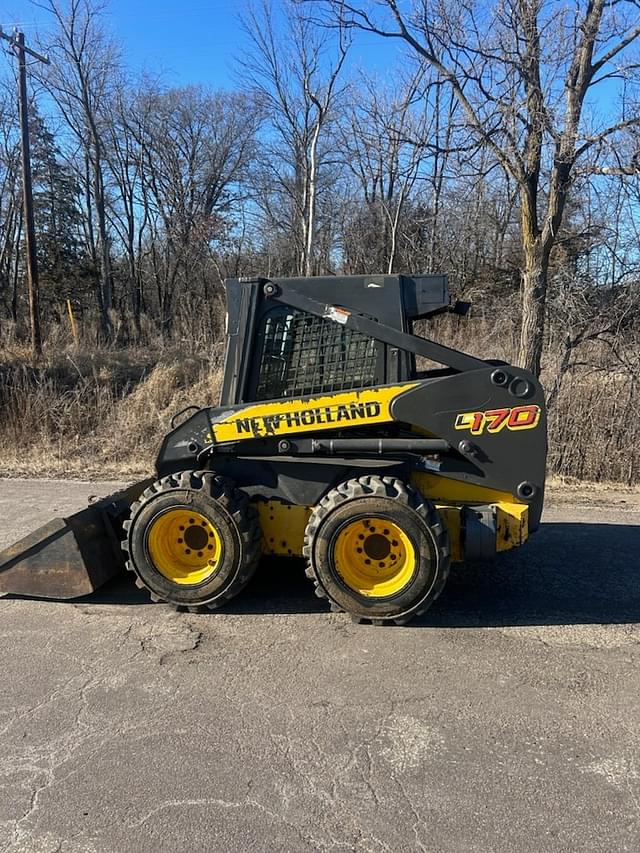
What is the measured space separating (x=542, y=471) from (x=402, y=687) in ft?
5.57

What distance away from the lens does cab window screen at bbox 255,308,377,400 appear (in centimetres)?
417

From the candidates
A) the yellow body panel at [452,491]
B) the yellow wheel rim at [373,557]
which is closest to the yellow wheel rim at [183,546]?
the yellow wheel rim at [373,557]

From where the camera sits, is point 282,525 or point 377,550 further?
point 282,525

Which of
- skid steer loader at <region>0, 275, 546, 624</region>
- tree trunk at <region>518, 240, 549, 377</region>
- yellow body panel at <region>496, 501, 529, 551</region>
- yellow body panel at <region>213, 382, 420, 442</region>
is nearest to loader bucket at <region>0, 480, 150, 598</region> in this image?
skid steer loader at <region>0, 275, 546, 624</region>

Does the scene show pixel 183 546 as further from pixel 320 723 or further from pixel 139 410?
pixel 139 410

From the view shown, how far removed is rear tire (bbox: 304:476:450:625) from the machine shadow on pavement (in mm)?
292

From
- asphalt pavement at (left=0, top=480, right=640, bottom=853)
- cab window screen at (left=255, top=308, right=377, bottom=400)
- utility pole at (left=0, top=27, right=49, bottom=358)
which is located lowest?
asphalt pavement at (left=0, top=480, right=640, bottom=853)

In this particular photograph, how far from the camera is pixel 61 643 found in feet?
12.5

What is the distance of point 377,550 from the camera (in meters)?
4.04

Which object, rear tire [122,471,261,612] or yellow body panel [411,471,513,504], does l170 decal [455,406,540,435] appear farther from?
rear tire [122,471,261,612]

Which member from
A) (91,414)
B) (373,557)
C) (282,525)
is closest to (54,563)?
(282,525)

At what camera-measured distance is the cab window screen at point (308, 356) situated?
417 centimetres

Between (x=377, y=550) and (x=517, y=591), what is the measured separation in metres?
1.23

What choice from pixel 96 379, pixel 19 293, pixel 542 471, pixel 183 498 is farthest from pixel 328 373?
pixel 19 293
